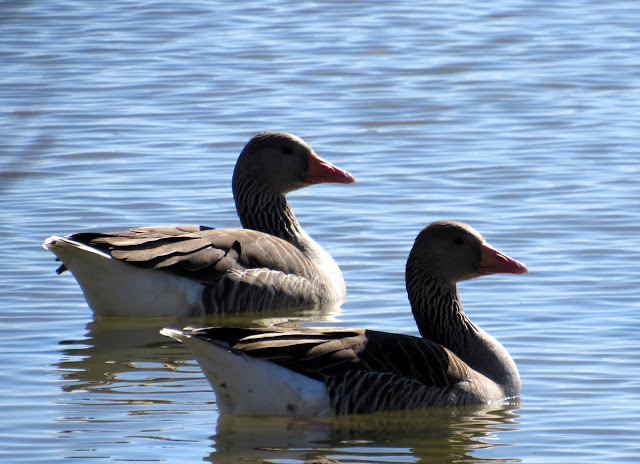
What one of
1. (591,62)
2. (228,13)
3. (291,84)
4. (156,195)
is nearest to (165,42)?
(228,13)

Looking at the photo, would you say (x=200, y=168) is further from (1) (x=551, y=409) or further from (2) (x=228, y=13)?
(2) (x=228, y=13)

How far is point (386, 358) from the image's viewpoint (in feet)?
24.4

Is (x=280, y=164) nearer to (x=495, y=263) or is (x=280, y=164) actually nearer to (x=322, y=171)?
(x=322, y=171)

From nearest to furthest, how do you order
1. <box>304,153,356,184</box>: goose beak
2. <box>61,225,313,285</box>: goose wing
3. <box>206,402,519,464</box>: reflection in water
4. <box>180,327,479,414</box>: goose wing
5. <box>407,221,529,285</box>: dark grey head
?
<box>206,402,519,464</box>: reflection in water < <box>180,327,479,414</box>: goose wing < <box>407,221,529,285</box>: dark grey head < <box>61,225,313,285</box>: goose wing < <box>304,153,356,184</box>: goose beak

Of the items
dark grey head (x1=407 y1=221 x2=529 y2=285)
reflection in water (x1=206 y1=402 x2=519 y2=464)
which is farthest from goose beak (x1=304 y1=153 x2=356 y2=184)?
reflection in water (x1=206 y1=402 x2=519 y2=464)

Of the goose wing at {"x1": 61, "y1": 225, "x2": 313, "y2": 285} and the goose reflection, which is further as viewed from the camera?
the goose wing at {"x1": 61, "y1": 225, "x2": 313, "y2": 285}

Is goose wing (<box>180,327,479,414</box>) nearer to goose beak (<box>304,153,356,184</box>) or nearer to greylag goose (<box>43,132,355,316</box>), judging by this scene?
greylag goose (<box>43,132,355,316</box>)

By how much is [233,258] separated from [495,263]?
259 centimetres

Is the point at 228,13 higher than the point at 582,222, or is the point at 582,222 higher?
the point at 228,13

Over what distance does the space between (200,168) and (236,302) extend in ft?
13.7

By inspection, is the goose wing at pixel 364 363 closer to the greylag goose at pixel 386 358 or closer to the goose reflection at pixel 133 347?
the greylag goose at pixel 386 358

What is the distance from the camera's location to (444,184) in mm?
13141

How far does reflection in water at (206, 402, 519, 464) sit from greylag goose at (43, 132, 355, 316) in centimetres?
241

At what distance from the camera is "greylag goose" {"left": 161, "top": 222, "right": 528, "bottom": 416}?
7.07m
